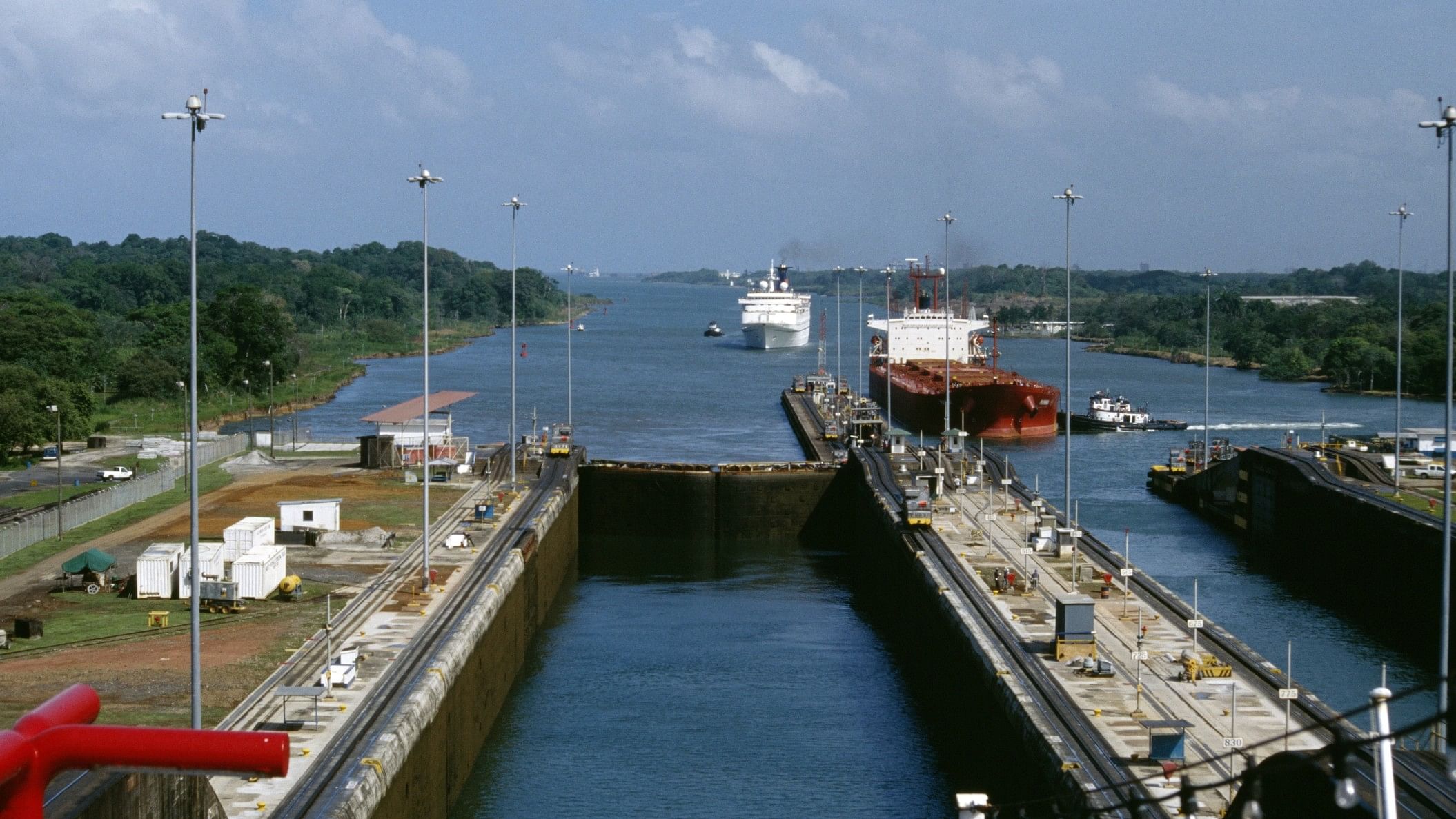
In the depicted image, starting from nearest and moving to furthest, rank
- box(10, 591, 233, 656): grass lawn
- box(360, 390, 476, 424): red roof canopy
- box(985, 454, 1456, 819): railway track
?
box(985, 454, 1456, 819): railway track
box(10, 591, 233, 656): grass lawn
box(360, 390, 476, 424): red roof canopy

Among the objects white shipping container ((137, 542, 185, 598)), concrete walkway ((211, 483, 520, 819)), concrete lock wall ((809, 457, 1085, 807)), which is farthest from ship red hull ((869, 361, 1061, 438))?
white shipping container ((137, 542, 185, 598))

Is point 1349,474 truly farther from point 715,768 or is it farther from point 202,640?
point 202,640

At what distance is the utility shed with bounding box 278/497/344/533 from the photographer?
142 ft

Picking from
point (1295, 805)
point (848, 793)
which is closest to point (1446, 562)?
point (848, 793)

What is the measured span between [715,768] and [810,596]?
16.9 m

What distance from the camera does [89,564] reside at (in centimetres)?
3594

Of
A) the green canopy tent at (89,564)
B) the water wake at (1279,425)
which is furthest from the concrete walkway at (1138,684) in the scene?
the water wake at (1279,425)

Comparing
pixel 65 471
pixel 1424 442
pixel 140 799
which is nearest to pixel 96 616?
pixel 140 799

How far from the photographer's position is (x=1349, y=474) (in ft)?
187

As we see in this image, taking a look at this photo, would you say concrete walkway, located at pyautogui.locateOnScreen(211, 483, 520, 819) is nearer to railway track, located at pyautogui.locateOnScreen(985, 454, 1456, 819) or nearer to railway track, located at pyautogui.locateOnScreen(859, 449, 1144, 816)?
railway track, located at pyautogui.locateOnScreen(859, 449, 1144, 816)

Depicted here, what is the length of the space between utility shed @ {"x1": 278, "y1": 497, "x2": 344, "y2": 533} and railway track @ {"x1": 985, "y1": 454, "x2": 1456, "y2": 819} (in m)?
20.4

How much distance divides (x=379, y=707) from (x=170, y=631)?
826 cm

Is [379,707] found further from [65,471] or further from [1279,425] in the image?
[1279,425]

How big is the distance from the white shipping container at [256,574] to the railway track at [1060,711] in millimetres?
15462
